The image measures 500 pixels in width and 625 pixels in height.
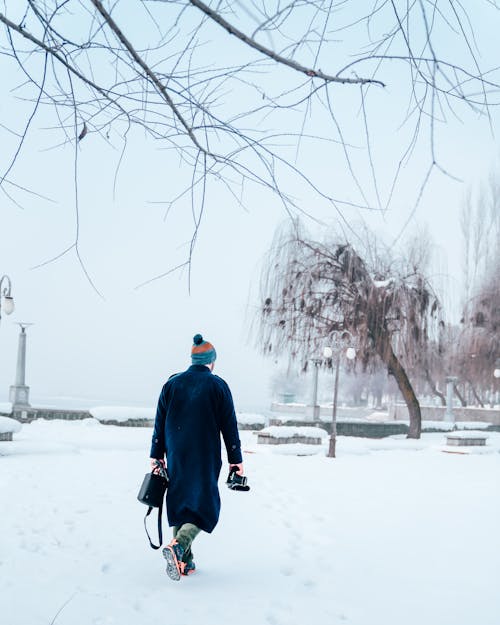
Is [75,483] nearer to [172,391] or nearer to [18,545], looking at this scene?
[18,545]

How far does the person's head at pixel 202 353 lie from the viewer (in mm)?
5105

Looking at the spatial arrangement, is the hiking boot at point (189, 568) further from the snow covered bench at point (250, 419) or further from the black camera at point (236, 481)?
the snow covered bench at point (250, 419)

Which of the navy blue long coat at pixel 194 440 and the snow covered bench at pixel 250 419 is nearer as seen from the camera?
the navy blue long coat at pixel 194 440

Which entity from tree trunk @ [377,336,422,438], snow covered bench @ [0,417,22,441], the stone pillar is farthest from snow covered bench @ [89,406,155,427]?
snow covered bench @ [0,417,22,441]

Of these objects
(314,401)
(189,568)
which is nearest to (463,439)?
(314,401)

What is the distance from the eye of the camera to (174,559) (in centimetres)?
463

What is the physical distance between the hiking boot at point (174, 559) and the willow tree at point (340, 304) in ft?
57.6

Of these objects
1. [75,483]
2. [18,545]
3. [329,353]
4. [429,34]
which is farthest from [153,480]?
[329,353]

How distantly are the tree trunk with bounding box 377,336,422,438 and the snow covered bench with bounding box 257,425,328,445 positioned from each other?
571 cm

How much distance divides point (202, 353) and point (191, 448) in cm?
67

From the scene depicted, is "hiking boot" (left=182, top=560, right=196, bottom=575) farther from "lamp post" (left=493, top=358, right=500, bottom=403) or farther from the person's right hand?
"lamp post" (left=493, top=358, right=500, bottom=403)

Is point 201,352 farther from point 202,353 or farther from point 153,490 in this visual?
point 153,490

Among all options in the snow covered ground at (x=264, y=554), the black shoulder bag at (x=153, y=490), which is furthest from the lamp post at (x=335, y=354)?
the black shoulder bag at (x=153, y=490)

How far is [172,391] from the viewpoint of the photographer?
4992 millimetres
